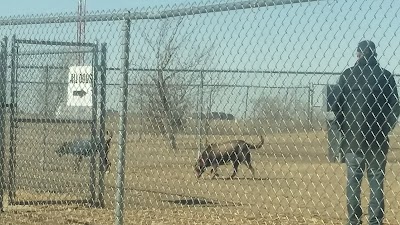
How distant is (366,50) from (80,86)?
12.4 ft

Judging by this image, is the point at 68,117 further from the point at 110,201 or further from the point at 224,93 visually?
the point at 224,93

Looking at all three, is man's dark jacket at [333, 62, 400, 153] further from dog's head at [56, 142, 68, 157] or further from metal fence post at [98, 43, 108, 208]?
dog's head at [56, 142, 68, 157]

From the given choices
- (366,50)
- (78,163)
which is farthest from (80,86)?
(366,50)

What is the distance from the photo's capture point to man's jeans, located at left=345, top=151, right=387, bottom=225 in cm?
531

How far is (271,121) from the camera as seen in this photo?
5.25m

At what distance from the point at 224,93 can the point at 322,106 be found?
0.69m

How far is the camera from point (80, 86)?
7527mm

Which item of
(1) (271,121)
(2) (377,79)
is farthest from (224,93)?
(2) (377,79)

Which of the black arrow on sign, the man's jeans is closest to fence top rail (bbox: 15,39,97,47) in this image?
the black arrow on sign

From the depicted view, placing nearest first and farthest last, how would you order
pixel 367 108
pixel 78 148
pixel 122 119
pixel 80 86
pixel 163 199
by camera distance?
pixel 367 108 < pixel 122 119 < pixel 80 86 < pixel 78 148 < pixel 163 199

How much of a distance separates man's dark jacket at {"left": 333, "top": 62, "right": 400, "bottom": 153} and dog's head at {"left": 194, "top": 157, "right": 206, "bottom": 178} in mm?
5242

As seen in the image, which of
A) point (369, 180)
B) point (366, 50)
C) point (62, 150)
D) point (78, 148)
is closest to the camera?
point (366, 50)

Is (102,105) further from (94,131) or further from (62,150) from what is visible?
(62,150)

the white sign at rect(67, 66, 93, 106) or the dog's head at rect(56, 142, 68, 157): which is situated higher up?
the white sign at rect(67, 66, 93, 106)
